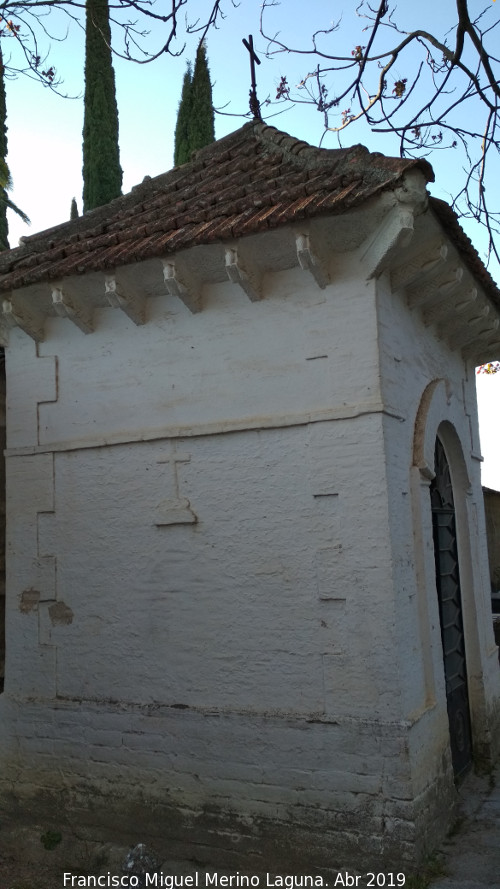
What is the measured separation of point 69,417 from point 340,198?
106 inches

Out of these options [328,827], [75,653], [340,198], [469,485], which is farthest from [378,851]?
[340,198]

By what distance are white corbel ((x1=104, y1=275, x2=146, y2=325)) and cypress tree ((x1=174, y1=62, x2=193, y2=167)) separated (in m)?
13.1

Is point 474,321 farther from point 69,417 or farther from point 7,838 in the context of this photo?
point 7,838

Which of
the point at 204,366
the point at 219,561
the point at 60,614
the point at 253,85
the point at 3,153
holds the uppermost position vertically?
the point at 3,153

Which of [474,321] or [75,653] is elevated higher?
[474,321]

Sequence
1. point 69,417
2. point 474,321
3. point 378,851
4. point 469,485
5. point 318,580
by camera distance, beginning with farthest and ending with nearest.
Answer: point 469,485 → point 474,321 → point 69,417 → point 318,580 → point 378,851

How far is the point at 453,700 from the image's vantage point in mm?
5914

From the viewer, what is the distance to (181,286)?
5.14m

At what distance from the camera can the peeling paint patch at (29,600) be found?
224 inches

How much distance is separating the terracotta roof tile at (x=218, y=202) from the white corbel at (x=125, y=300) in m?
0.15

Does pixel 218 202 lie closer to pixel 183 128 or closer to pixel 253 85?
pixel 253 85

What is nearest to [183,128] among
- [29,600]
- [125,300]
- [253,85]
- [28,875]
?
[253,85]

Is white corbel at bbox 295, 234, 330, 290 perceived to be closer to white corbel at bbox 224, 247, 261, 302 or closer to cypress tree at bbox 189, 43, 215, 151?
white corbel at bbox 224, 247, 261, 302

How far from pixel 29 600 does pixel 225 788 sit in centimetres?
207
